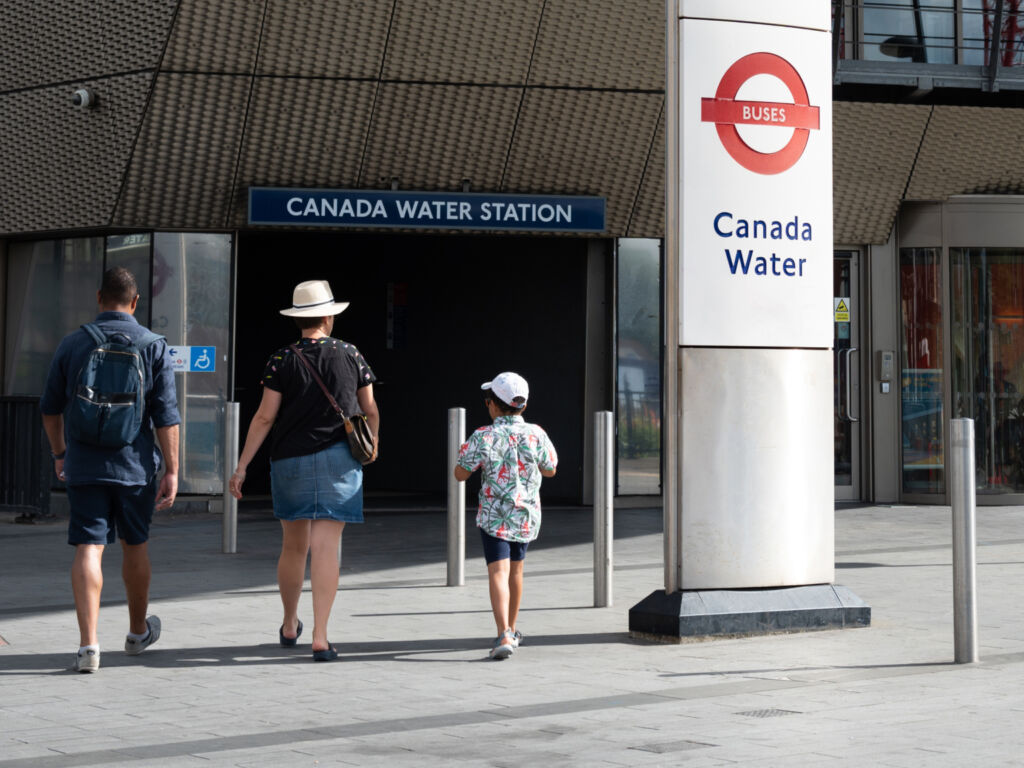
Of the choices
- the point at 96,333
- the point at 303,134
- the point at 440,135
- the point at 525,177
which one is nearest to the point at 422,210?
the point at 440,135

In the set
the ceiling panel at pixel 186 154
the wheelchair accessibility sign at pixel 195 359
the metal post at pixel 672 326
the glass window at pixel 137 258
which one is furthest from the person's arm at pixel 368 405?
the glass window at pixel 137 258

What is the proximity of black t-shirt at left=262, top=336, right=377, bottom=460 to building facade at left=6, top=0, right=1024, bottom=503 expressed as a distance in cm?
737

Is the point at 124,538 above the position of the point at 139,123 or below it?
below

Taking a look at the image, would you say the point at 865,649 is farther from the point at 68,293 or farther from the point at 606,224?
the point at 68,293

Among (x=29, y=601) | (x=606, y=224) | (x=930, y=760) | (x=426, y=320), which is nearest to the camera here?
(x=930, y=760)

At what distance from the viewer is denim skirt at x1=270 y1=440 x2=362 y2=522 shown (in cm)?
686

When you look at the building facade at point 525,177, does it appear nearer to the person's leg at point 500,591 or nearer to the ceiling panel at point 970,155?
the ceiling panel at point 970,155

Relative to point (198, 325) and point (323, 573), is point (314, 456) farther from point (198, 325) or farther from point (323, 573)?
point (198, 325)

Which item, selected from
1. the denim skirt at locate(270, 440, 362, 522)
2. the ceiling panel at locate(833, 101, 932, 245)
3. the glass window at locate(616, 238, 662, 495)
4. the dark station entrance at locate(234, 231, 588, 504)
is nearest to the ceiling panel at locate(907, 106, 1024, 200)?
the ceiling panel at locate(833, 101, 932, 245)

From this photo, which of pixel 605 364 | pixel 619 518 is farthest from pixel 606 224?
pixel 619 518

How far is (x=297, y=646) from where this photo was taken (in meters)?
7.25

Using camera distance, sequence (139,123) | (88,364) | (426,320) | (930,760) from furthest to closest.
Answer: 1. (426,320)
2. (139,123)
3. (88,364)
4. (930,760)

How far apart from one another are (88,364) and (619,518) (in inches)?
336

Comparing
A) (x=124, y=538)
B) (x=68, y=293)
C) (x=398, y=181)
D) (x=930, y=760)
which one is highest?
(x=398, y=181)
